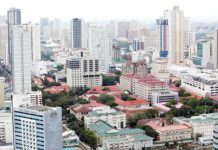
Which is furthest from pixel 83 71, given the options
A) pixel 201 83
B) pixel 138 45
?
pixel 138 45

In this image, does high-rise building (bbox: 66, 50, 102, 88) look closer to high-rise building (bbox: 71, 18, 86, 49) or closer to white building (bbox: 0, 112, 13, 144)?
white building (bbox: 0, 112, 13, 144)

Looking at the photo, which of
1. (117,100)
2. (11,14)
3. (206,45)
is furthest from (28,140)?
(206,45)

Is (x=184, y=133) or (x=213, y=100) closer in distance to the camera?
(x=184, y=133)

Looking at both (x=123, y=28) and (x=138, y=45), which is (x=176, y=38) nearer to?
(x=138, y=45)

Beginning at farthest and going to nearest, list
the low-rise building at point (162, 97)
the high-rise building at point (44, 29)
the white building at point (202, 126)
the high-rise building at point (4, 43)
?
the high-rise building at point (44, 29)
the high-rise building at point (4, 43)
the low-rise building at point (162, 97)
the white building at point (202, 126)

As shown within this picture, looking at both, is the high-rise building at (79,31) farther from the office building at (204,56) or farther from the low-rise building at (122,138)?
the low-rise building at (122,138)

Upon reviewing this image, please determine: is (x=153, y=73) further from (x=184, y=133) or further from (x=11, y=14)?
(x=184, y=133)

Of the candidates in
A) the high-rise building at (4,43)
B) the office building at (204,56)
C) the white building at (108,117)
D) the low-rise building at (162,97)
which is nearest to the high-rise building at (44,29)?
the high-rise building at (4,43)
